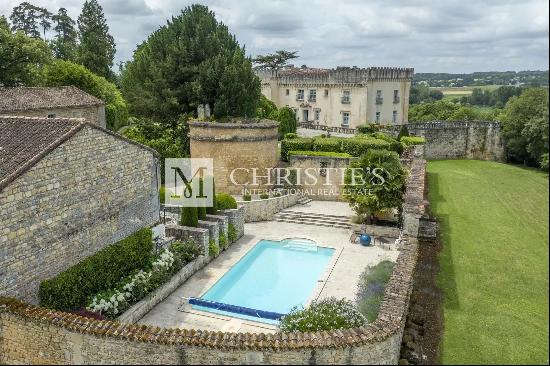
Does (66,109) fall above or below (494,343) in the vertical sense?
above

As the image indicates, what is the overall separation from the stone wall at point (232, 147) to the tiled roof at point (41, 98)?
11.2m

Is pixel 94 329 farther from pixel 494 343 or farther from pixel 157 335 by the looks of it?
pixel 494 343

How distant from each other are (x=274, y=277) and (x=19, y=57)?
1145 inches

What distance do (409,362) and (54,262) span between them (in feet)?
31.4

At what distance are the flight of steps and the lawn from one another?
4.74m

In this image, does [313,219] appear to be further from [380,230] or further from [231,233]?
[231,233]

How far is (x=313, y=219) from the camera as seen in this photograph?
23781 millimetres

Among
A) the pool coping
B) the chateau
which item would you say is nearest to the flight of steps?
the pool coping

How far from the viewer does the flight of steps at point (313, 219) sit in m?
23.1

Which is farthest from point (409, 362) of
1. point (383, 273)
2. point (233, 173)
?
point (233, 173)

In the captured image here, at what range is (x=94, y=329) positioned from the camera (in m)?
9.48

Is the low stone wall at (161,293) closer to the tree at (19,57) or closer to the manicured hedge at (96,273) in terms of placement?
the manicured hedge at (96,273)

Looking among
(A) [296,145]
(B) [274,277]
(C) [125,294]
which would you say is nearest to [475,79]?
(A) [296,145]

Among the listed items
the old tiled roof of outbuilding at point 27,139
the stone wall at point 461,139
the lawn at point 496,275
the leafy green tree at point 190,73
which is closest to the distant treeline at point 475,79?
the lawn at point 496,275
